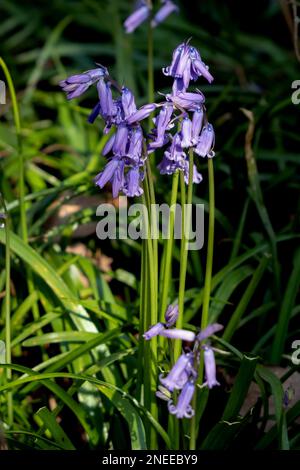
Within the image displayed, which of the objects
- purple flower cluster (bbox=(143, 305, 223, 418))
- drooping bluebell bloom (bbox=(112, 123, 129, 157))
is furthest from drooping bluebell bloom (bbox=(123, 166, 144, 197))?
purple flower cluster (bbox=(143, 305, 223, 418))

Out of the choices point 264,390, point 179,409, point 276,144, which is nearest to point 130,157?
point 179,409

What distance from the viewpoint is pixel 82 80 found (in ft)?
8.59

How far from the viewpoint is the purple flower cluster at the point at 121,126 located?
2486 millimetres

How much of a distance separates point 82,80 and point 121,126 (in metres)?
0.27

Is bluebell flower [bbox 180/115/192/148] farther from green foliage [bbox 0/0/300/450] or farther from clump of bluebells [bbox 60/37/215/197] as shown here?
green foliage [bbox 0/0/300/450]

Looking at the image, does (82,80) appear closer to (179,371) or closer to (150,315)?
(150,315)

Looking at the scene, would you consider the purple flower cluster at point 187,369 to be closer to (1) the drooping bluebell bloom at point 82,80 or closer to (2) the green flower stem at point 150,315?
(2) the green flower stem at point 150,315

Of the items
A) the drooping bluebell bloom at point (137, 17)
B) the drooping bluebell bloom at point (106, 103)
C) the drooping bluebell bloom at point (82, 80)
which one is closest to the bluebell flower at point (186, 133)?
the drooping bluebell bloom at point (106, 103)

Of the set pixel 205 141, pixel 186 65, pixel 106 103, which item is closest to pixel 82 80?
pixel 106 103

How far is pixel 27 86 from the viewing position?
6324 mm

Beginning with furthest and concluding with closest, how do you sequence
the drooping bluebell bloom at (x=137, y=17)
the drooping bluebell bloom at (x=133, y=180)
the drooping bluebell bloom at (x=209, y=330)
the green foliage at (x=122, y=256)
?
the drooping bluebell bloom at (x=137, y=17)
the green foliage at (x=122, y=256)
the drooping bluebell bloom at (x=133, y=180)
the drooping bluebell bloom at (x=209, y=330)

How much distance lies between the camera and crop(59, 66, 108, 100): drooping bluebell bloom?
2.61 meters

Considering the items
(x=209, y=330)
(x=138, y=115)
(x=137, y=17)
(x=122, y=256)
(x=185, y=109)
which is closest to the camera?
(x=209, y=330)
